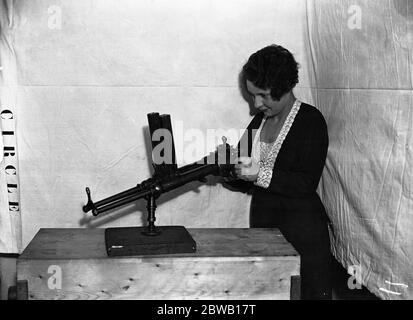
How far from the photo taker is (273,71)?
239cm

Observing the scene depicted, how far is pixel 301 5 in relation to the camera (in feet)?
8.95

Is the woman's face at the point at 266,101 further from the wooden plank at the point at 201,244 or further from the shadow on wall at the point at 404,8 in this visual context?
the shadow on wall at the point at 404,8

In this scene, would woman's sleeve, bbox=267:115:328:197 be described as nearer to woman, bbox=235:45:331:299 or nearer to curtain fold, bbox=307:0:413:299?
woman, bbox=235:45:331:299

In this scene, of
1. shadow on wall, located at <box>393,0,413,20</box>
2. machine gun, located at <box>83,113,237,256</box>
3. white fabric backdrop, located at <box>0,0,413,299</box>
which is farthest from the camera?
white fabric backdrop, located at <box>0,0,413,299</box>

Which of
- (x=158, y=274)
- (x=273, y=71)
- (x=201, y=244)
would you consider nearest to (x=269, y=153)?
(x=273, y=71)

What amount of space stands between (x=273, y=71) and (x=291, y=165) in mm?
403

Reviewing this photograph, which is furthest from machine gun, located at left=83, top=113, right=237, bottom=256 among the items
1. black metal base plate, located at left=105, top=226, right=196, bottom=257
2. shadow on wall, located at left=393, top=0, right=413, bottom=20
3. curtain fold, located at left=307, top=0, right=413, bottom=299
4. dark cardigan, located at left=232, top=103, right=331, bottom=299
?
shadow on wall, located at left=393, top=0, right=413, bottom=20

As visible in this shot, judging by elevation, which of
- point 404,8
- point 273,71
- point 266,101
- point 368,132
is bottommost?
point 368,132

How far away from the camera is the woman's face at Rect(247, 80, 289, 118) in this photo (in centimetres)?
242

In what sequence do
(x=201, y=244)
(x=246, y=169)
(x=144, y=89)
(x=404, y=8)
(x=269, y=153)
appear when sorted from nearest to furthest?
(x=404, y=8) → (x=201, y=244) → (x=246, y=169) → (x=269, y=153) → (x=144, y=89)

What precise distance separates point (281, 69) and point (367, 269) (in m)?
0.88

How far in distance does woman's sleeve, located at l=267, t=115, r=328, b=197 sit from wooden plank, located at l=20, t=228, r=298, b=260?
197mm

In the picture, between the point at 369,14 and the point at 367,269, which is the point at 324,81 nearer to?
the point at 369,14

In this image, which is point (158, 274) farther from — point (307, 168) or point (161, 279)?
point (307, 168)
